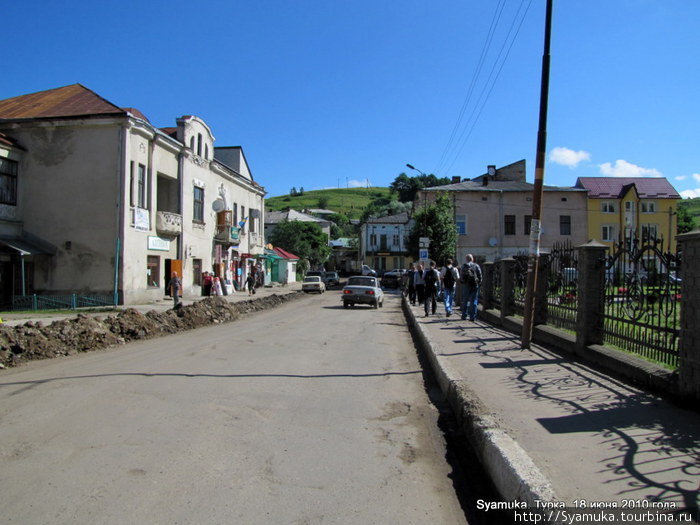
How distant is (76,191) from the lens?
22.4m

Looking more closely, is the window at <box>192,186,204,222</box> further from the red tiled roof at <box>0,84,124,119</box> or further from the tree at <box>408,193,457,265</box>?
the tree at <box>408,193,457,265</box>

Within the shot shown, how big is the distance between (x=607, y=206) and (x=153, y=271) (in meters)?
38.7

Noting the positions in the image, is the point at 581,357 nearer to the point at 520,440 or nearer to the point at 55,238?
the point at 520,440

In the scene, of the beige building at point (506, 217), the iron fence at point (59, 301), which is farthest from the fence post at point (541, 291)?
the beige building at point (506, 217)

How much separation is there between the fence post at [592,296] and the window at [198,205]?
25.7m

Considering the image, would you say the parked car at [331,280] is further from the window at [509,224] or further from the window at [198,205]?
the window at [198,205]

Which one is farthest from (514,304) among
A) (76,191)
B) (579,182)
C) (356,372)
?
(579,182)

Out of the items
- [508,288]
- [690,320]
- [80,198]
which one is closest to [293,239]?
[80,198]

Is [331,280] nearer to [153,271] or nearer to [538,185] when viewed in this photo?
[153,271]

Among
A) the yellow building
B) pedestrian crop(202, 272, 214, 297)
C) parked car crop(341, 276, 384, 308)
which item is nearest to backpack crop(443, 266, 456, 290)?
parked car crop(341, 276, 384, 308)

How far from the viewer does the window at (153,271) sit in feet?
82.5

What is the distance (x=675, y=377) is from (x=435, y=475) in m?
3.02

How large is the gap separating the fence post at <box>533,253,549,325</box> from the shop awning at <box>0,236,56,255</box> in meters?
19.3

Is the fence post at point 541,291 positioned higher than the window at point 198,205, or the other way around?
the window at point 198,205
